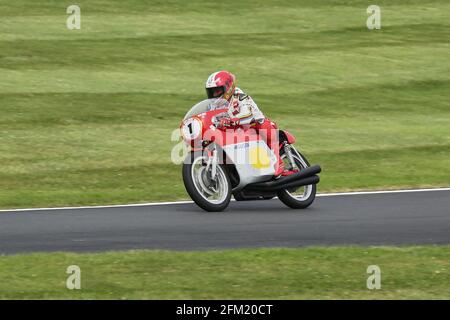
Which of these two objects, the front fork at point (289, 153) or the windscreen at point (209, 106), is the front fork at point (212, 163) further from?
the front fork at point (289, 153)

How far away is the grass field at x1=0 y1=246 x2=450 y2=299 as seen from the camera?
958 centimetres

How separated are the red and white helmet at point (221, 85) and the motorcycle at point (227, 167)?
0.10 meters

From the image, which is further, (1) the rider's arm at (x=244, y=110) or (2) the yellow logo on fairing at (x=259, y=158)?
(2) the yellow logo on fairing at (x=259, y=158)

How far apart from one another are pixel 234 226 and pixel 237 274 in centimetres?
281

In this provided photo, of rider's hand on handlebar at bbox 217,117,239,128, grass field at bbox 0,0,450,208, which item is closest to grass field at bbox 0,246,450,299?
rider's hand on handlebar at bbox 217,117,239,128

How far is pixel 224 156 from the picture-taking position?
14172 millimetres

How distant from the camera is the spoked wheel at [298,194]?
1459 centimetres

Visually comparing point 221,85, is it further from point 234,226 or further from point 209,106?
point 234,226

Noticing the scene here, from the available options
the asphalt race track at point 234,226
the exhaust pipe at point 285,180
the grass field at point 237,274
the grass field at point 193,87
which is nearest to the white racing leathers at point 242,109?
the exhaust pipe at point 285,180

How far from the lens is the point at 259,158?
1442 centimetres

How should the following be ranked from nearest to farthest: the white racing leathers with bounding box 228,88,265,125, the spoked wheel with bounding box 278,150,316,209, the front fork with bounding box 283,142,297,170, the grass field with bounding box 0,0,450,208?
the white racing leathers with bounding box 228,88,265,125
the spoked wheel with bounding box 278,150,316,209
the front fork with bounding box 283,142,297,170
the grass field with bounding box 0,0,450,208

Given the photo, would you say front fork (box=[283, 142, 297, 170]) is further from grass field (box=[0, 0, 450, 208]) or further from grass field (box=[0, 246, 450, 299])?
grass field (box=[0, 246, 450, 299])

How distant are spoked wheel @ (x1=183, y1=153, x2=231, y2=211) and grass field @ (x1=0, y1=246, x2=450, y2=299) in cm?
255

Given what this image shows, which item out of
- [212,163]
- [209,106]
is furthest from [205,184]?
[209,106]
